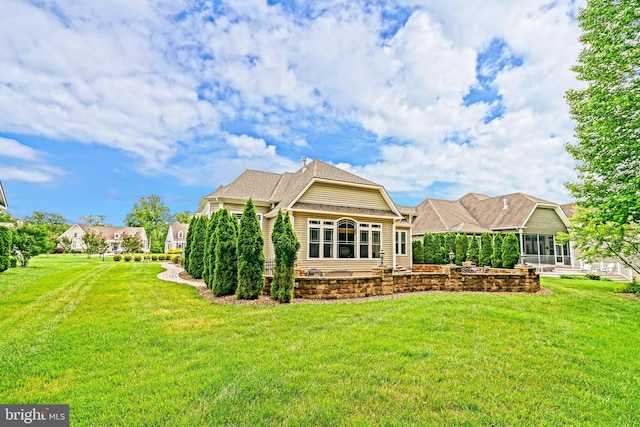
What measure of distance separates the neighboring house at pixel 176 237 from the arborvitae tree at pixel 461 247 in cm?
4314

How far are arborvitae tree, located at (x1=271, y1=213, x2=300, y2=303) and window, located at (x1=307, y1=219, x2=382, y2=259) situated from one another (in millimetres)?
4558

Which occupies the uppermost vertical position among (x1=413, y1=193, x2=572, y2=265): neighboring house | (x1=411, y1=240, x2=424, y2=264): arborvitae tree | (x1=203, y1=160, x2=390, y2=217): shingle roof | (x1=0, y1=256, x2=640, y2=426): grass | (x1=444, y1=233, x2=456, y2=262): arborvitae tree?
(x1=203, y1=160, x2=390, y2=217): shingle roof

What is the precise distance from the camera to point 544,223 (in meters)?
22.6

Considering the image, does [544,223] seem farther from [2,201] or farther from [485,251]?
[2,201]

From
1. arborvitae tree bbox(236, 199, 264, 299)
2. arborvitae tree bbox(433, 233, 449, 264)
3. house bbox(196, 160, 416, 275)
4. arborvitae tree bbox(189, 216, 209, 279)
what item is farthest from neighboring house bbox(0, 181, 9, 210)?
arborvitae tree bbox(433, 233, 449, 264)

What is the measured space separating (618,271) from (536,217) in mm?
5629

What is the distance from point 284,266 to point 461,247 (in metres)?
16.9

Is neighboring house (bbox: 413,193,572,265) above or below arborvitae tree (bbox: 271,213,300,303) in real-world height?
above

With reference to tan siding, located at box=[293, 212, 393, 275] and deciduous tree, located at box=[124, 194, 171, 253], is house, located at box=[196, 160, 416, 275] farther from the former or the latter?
deciduous tree, located at box=[124, 194, 171, 253]

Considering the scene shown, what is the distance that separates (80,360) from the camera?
13.2 feet

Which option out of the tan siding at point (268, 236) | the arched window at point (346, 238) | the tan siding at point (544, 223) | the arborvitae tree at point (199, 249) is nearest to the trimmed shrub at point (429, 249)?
the tan siding at point (544, 223)

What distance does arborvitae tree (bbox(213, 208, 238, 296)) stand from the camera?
929 cm

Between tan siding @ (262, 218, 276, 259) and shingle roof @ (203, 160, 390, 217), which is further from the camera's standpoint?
tan siding @ (262, 218, 276, 259)

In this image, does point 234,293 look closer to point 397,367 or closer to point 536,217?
point 397,367
